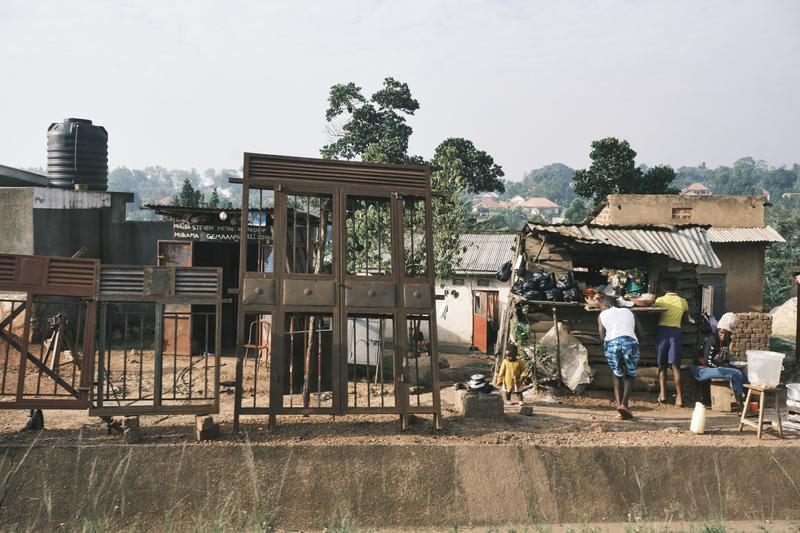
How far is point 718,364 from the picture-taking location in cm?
1091

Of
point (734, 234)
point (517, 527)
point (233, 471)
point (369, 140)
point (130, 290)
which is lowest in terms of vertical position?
point (517, 527)

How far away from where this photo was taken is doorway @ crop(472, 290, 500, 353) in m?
19.9

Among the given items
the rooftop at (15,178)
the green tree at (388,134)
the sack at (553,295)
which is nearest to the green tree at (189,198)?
the green tree at (388,134)

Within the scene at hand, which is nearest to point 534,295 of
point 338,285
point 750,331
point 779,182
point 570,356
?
point 570,356

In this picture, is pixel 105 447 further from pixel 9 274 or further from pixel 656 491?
pixel 656 491

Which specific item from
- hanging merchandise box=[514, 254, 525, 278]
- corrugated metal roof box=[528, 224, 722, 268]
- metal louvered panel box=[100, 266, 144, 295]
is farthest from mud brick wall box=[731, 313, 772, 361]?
metal louvered panel box=[100, 266, 144, 295]

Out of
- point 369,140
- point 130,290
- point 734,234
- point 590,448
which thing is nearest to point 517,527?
point 590,448

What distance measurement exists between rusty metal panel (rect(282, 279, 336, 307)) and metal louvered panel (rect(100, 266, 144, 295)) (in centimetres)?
149

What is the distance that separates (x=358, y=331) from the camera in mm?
13289

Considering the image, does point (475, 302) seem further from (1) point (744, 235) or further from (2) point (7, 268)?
(2) point (7, 268)

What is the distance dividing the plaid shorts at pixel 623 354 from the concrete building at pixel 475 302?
10538 millimetres

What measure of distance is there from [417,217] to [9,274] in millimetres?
12247

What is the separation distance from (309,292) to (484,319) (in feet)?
41.7

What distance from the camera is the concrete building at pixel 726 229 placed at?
67.4 ft
